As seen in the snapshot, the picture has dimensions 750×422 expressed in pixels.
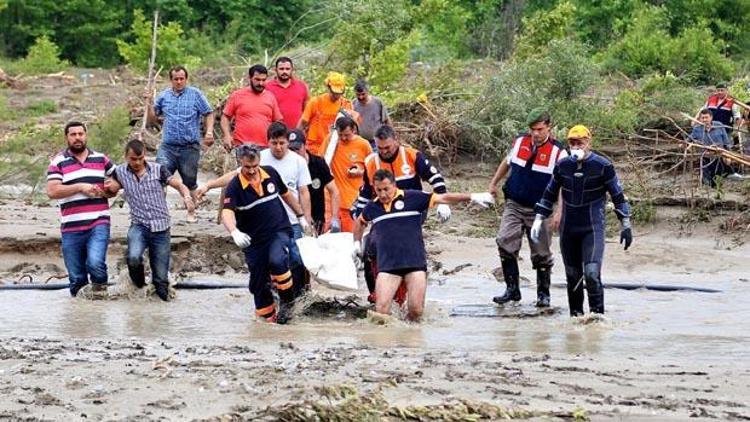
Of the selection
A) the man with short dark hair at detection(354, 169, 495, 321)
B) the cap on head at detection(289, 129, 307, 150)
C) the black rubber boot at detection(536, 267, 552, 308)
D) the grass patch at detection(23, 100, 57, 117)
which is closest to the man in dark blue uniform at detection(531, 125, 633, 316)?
the black rubber boot at detection(536, 267, 552, 308)

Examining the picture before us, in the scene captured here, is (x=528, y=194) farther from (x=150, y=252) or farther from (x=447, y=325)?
(x=150, y=252)

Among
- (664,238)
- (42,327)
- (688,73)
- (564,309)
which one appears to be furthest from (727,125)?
(42,327)

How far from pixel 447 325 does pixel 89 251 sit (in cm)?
321

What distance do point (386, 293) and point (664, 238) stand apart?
6941mm

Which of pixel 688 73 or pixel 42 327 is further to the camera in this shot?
pixel 688 73

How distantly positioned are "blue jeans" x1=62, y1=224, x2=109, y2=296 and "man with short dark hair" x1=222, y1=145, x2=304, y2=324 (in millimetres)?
1610

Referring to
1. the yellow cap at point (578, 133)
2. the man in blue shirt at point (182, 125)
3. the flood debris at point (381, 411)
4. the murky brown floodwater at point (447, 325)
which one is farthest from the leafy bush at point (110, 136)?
the flood debris at point (381, 411)

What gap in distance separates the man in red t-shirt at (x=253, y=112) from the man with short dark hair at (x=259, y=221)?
3.06 metres

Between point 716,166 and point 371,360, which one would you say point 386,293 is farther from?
point 716,166

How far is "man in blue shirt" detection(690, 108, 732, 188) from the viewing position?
18109 millimetres

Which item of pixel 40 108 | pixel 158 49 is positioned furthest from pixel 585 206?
pixel 158 49

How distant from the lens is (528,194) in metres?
12.6

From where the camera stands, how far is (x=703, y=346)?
10.5 m

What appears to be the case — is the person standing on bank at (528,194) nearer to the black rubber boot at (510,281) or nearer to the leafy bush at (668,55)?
the black rubber boot at (510,281)
